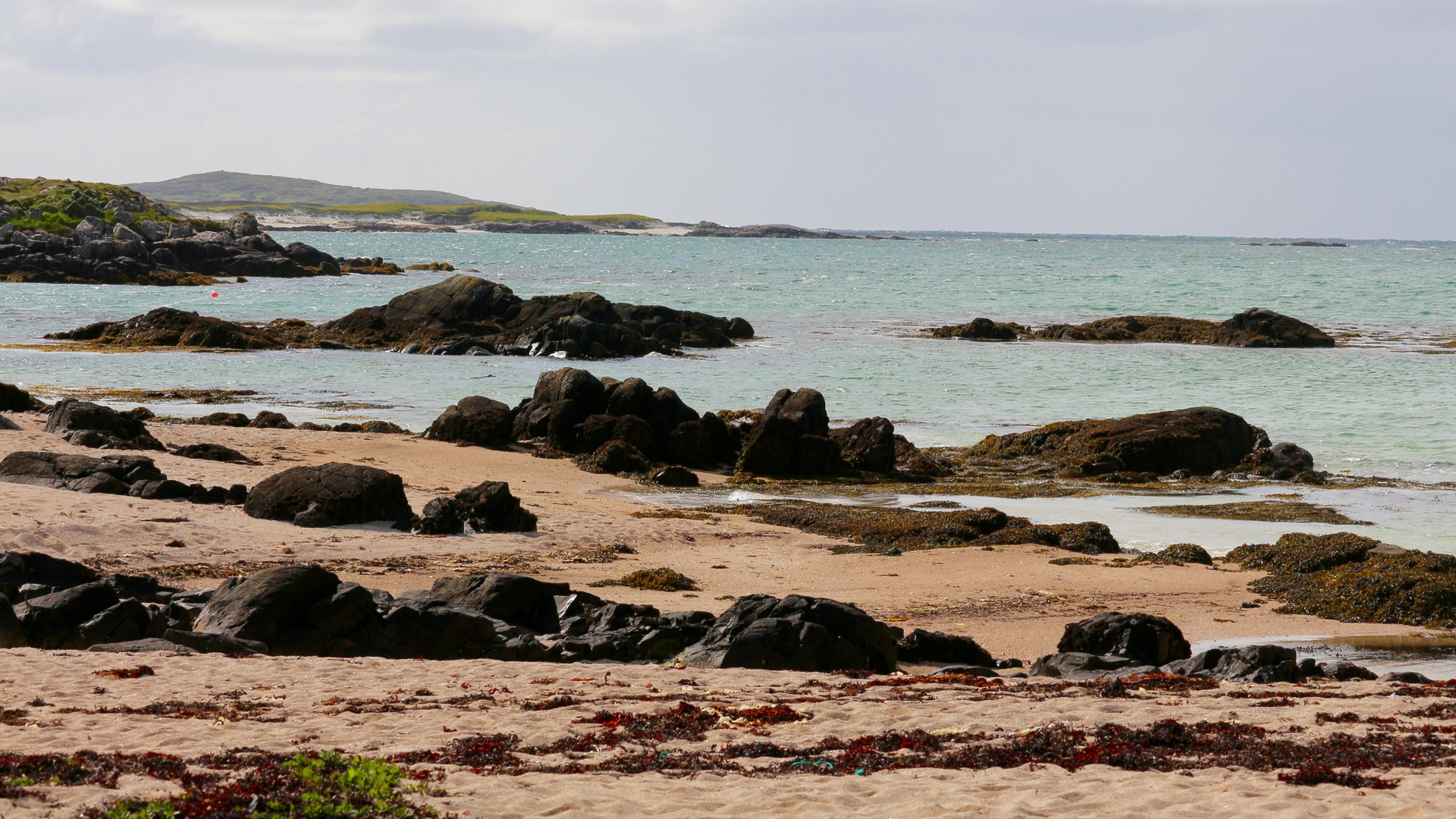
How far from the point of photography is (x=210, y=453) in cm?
2216

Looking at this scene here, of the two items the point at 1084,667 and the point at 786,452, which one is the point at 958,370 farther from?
the point at 1084,667

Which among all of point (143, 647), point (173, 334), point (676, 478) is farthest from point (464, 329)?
point (143, 647)

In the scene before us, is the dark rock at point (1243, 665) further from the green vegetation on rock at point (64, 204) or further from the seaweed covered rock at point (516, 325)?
the green vegetation on rock at point (64, 204)

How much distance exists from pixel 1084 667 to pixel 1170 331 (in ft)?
153

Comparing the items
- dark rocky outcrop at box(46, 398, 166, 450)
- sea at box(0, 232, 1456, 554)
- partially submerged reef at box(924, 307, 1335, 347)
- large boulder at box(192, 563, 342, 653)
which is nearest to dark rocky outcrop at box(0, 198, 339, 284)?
sea at box(0, 232, 1456, 554)

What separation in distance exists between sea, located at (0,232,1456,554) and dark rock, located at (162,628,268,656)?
11709 millimetres

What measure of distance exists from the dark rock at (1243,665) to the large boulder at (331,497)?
36.0 ft

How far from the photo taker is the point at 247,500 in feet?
58.3

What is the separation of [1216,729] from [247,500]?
45.5ft

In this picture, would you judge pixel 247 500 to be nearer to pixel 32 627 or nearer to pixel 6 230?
pixel 32 627

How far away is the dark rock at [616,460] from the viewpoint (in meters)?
24.7

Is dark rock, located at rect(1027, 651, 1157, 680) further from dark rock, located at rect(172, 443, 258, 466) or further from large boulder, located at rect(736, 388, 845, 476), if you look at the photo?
dark rock, located at rect(172, 443, 258, 466)

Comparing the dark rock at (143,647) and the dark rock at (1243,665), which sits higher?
the dark rock at (1243,665)

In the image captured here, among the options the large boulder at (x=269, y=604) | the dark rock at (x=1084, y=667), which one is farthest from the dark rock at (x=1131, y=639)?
the large boulder at (x=269, y=604)
